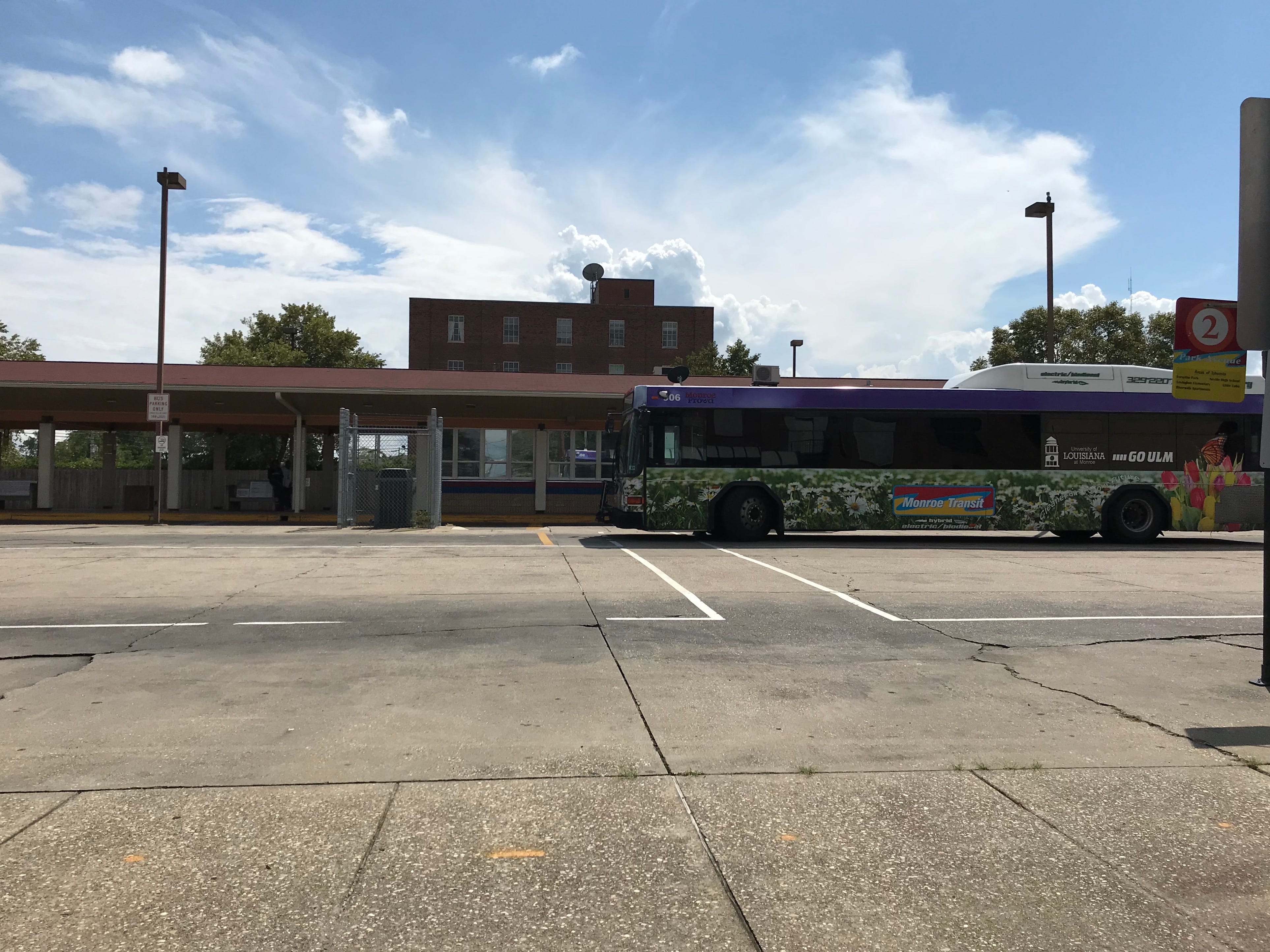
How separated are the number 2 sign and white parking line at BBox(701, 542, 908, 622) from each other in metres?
3.35

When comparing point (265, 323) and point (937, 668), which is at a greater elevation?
point (265, 323)

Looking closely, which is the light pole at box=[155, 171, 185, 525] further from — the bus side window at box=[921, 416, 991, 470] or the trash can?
the bus side window at box=[921, 416, 991, 470]

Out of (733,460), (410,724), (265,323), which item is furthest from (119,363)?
(265,323)

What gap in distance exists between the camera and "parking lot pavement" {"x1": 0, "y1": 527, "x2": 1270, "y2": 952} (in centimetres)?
306

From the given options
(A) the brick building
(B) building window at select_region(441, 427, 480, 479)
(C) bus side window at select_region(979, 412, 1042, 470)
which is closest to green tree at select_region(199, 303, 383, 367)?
(A) the brick building

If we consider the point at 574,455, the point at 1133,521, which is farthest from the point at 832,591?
the point at 574,455

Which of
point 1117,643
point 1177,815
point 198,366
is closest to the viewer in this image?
point 1177,815

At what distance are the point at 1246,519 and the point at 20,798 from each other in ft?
66.8

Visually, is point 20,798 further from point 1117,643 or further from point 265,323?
point 265,323

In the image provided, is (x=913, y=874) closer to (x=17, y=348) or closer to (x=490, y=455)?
(x=490, y=455)

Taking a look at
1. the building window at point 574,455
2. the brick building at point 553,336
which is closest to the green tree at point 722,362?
the brick building at point 553,336

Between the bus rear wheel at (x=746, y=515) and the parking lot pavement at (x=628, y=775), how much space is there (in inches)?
336

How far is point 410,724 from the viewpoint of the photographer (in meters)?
5.24

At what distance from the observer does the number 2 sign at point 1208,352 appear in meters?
6.36
